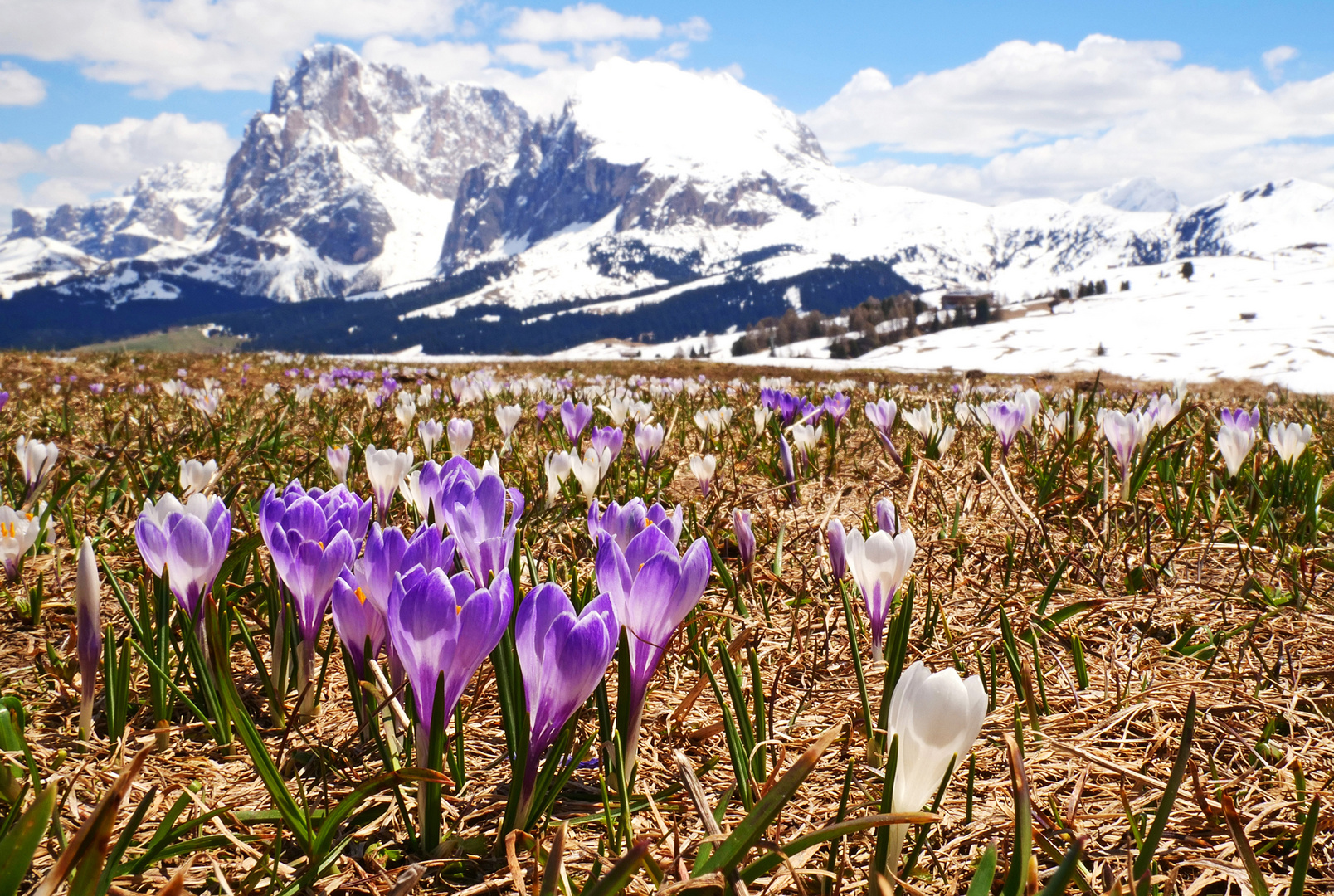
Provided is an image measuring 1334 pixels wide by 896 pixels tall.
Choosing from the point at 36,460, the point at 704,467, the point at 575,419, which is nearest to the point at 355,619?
the point at 704,467

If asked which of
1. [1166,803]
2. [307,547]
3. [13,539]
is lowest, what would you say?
[1166,803]

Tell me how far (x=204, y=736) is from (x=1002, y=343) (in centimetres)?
6377

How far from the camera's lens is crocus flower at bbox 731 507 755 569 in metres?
2.33

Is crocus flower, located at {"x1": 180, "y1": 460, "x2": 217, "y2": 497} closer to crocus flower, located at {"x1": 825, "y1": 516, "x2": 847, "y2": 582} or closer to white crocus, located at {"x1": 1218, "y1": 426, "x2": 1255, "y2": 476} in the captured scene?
crocus flower, located at {"x1": 825, "y1": 516, "x2": 847, "y2": 582}

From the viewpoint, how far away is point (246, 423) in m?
5.23

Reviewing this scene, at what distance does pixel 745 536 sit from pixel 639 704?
1.17m

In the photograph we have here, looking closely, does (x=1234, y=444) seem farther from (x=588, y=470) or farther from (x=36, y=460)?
(x=36, y=460)

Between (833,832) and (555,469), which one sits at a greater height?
(555,469)

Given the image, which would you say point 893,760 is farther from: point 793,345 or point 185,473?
point 793,345

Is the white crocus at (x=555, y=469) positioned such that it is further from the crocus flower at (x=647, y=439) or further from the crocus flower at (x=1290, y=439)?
the crocus flower at (x=1290, y=439)

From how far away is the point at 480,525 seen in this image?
1455 mm

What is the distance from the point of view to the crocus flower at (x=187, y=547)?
1.36 metres

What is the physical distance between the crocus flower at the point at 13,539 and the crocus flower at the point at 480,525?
1.49 m

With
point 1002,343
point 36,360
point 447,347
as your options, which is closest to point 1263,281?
point 1002,343
